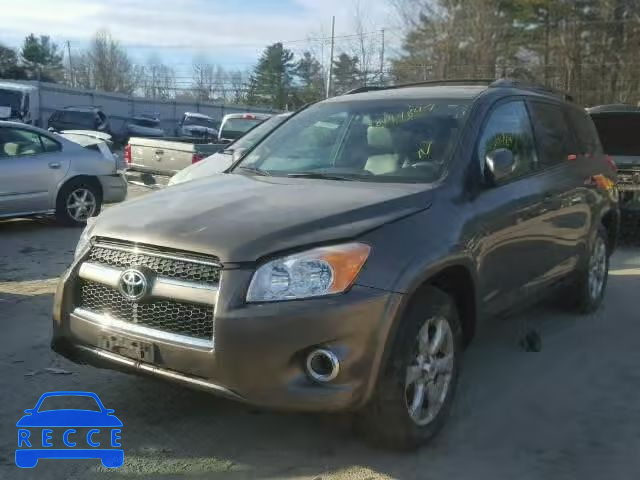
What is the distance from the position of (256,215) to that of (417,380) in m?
1.12

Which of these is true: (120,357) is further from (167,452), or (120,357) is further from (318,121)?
(318,121)

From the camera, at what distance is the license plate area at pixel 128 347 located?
10.7ft

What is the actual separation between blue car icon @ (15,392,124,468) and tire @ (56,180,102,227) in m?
6.36

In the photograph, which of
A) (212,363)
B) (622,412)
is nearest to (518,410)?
(622,412)

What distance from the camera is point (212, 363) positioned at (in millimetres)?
3070

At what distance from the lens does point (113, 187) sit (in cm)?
1053

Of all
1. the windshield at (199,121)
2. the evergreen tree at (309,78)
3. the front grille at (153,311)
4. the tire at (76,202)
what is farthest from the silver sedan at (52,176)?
the evergreen tree at (309,78)

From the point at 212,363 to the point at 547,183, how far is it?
2.81m

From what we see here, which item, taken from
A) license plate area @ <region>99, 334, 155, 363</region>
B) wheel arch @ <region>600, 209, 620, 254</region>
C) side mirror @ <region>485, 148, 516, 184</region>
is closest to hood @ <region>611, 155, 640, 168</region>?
wheel arch @ <region>600, 209, 620, 254</region>

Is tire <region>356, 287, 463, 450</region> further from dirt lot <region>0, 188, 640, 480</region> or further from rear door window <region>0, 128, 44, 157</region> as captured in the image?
rear door window <region>0, 128, 44, 157</region>

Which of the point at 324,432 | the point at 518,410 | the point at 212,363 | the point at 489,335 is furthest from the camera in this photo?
the point at 489,335

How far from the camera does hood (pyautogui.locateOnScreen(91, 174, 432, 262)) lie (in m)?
3.14

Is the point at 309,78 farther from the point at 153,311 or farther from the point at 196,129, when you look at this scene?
the point at 153,311

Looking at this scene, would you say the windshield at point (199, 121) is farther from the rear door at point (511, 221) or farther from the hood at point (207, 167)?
the rear door at point (511, 221)
